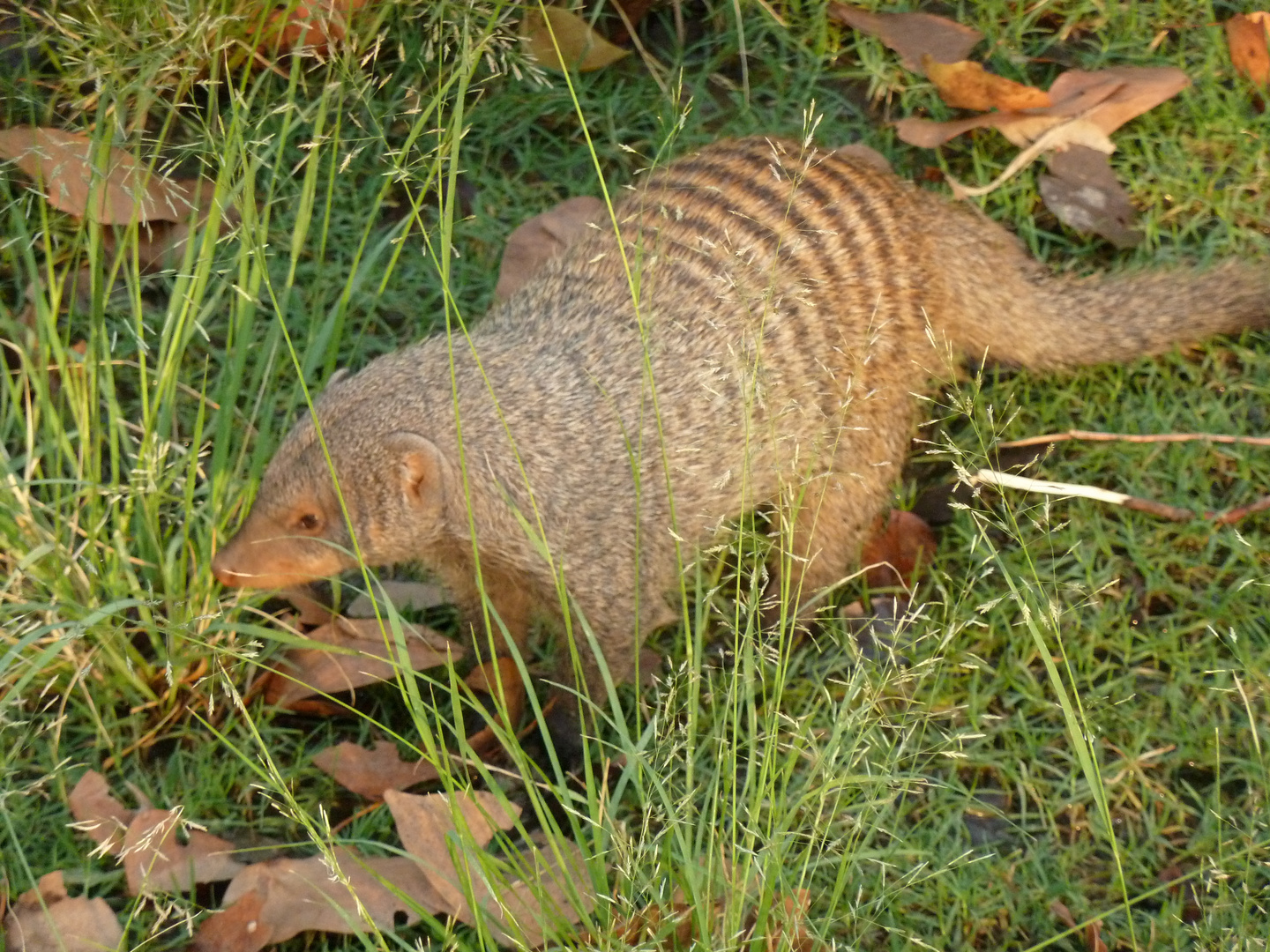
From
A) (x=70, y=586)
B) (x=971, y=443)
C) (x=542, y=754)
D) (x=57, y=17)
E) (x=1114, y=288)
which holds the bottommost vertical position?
(x=542, y=754)

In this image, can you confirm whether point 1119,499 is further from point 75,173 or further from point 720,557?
point 75,173

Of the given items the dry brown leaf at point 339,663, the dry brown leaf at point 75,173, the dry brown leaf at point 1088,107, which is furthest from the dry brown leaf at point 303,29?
the dry brown leaf at point 1088,107

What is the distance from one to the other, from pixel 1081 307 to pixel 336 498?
151cm

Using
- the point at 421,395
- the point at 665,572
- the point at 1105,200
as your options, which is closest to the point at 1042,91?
the point at 1105,200

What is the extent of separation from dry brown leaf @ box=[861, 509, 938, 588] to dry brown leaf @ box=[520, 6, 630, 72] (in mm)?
1218

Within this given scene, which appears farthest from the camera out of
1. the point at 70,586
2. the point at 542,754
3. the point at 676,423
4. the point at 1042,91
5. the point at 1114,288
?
the point at 1042,91

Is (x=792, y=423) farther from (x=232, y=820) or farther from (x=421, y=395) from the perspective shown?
(x=232, y=820)

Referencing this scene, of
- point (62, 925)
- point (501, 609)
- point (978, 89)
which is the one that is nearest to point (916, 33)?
point (978, 89)

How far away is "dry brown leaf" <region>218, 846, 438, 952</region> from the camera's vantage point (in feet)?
6.93

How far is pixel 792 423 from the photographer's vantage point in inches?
100

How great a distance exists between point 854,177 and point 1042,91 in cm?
60

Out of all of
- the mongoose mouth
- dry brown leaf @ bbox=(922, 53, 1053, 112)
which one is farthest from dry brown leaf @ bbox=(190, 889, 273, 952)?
dry brown leaf @ bbox=(922, 53, 1053, 112)

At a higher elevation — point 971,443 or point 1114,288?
point 1114,288

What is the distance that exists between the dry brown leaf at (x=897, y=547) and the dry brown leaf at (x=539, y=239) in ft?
2.95
